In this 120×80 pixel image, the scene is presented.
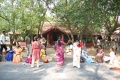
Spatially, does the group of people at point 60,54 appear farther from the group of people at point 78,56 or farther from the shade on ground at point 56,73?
the shade on ground at point 56,73

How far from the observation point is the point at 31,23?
22797 millimetres

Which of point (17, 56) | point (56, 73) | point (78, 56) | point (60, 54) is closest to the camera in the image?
point (56, 73)

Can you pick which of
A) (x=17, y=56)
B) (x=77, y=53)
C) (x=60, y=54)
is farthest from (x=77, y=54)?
(x=17, y=56)

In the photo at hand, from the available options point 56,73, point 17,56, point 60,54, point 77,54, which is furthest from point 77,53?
point 17,56

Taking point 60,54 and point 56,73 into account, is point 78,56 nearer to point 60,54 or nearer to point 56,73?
point 60,54

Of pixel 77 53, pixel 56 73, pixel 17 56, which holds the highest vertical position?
pixel 77 53

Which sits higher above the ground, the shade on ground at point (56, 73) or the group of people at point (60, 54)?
the group of people at point (60, 54)

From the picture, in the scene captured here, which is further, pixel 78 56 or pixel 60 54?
pixel 60 54

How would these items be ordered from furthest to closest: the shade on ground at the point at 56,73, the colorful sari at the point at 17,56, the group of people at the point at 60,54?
the colorful sari at the point at 17,56 → the group of people at the point at 60,54 → the shade on ground at the point at 56,73

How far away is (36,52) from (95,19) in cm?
713

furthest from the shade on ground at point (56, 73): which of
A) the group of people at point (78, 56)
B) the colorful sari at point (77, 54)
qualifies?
the group of people at point (78, 56)

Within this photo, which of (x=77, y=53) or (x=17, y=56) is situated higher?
(x=77, y=53)

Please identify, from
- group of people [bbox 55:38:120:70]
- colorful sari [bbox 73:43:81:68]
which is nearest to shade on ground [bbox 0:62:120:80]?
colorful sari [bbox 73:43:81:68]

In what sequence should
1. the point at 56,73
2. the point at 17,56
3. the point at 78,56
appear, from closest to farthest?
the point at 56,73
the point at 78,56
the point at 17,56
